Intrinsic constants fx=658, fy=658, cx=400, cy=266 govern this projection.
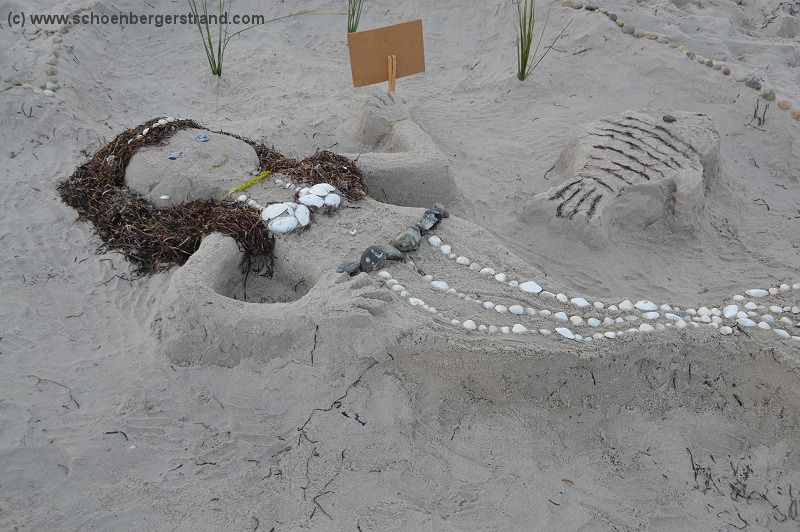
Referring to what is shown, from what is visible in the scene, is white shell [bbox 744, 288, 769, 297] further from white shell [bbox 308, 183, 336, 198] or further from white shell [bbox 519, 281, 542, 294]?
white shell [bbox 308, 183, 336, 198]

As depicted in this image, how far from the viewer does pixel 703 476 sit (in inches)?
93.4

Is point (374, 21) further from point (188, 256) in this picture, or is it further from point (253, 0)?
point (188, 256)

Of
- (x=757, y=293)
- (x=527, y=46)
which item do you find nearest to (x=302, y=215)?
(x=757, y=293)

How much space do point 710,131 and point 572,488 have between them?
91.6 inches

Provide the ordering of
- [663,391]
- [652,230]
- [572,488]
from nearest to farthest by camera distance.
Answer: [572,488]
[663,391]
[652,230]

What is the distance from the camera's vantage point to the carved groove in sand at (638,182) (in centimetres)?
338

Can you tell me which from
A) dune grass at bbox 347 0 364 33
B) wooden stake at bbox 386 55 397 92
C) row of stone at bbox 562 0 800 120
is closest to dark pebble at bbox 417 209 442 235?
wooden stake at bbox 386 55 397 92

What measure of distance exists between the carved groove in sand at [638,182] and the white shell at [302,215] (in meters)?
1.21

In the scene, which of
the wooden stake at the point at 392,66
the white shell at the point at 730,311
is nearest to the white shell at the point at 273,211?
the wooden stake at the point at 392,66

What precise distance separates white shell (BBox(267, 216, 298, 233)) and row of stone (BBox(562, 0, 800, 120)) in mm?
3158

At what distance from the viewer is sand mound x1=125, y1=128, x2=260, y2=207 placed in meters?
3.40

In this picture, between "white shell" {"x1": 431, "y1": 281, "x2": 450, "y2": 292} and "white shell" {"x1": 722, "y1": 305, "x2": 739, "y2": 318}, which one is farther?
"white shell" {"x1": 431, "y1": 281, "x2": 450, "y2": 292}

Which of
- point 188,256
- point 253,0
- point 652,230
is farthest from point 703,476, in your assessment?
point 253,0

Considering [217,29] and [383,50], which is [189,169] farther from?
[217,29]
